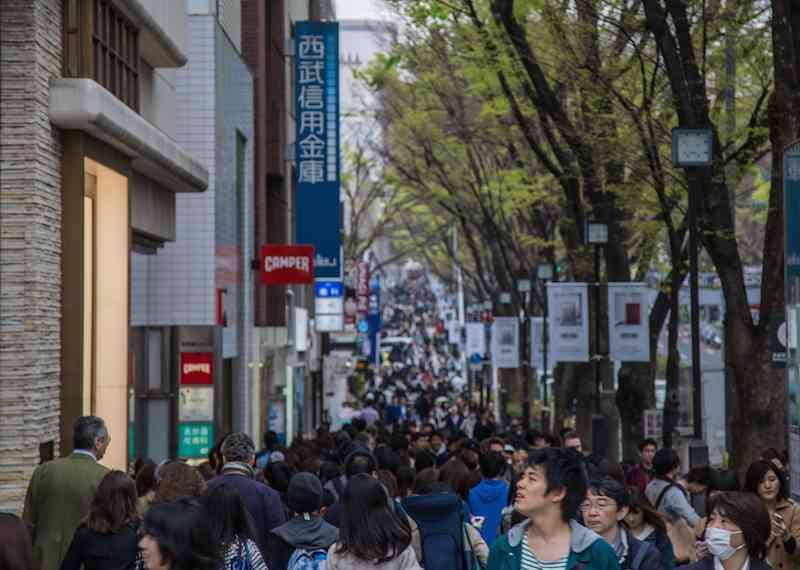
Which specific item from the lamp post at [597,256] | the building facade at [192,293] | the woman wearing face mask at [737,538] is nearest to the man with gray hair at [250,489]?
the woman wearing face mask at [737,538]

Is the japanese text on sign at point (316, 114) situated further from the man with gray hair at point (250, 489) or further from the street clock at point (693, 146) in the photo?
the man with gray hair at point (250, 489)

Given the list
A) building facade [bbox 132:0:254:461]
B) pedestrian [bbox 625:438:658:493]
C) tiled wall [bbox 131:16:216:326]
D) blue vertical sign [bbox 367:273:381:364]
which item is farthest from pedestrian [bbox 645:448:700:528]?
blue vertical sign [bbox 367:273:381:364]

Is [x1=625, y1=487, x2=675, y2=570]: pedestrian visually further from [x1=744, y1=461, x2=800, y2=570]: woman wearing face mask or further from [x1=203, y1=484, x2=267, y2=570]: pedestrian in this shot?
[x1=203, y1=484, x2=267, y2=570]: pedestrian

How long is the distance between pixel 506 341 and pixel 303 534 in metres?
36.7

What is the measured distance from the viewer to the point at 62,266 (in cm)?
1550

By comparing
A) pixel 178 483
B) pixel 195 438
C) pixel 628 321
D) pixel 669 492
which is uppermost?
pixel 628 321

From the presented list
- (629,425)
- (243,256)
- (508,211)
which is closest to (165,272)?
(243,256)

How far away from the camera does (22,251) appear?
47.4ft

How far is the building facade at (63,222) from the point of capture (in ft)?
47.2

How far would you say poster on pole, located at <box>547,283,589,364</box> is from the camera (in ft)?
99.0

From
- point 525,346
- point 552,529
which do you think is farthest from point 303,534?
point 525,346

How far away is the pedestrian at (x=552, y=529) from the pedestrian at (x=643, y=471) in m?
7.78

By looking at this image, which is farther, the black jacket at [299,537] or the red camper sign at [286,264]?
the red camper sign at [286,264]

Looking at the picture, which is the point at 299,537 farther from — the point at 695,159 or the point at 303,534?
the point at 695,159
